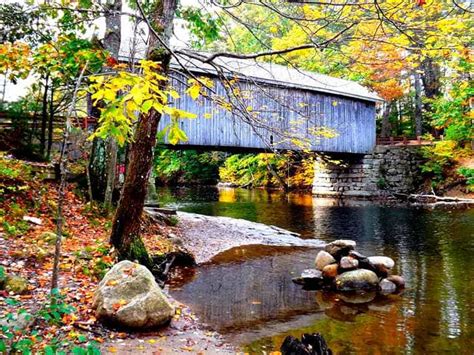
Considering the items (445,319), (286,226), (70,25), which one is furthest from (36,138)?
(445,319)

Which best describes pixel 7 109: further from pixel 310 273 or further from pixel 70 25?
pixel 310 273

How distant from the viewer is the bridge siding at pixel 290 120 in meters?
16.1

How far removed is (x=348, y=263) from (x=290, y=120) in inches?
472

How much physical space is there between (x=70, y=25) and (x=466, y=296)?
7890 millimetres

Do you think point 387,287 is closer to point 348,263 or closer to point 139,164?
point 348,263

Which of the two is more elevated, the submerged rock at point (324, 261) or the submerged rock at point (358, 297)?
the submerged rock at point (324, 261)

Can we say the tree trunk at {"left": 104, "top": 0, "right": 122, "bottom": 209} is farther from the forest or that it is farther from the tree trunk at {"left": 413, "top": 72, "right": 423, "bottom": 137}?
the tree trunk at {"left": 413, "top": 72, "right": 423, "bottom": 137}

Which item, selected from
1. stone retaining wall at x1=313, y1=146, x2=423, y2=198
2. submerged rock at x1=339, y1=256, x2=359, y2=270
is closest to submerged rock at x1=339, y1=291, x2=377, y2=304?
submerged rock at x1=339, y1=256, x2=359, y2=270

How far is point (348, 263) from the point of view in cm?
678

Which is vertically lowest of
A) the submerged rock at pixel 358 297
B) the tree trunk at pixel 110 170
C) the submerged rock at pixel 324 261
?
the submerged rock at pixel 358 297

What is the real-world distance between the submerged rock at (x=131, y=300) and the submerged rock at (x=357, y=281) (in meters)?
3.07

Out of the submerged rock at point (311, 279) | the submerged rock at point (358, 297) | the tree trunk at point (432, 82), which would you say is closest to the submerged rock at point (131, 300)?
the submerged rock at point (358, 297)

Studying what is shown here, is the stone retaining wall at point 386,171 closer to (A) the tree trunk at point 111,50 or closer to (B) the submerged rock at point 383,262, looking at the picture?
(A) the tree trunk at point 111,50

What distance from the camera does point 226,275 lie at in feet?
23.4
